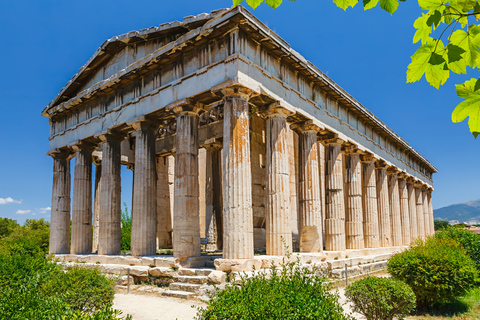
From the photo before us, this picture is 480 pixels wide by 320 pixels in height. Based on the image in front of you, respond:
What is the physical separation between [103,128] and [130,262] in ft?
21.0

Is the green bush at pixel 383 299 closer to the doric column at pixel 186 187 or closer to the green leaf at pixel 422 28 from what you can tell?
the green leaf at pixel 422 28

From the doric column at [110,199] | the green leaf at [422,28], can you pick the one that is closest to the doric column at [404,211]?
the doric column at [110,199]

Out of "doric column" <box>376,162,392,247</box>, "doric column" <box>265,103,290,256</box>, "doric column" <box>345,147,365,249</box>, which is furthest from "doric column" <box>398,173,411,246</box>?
"doric column" <box>265,103,290,256</box>

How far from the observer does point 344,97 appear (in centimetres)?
1903

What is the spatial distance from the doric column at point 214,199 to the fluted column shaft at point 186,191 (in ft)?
18.2

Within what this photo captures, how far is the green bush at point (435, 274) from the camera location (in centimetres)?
987

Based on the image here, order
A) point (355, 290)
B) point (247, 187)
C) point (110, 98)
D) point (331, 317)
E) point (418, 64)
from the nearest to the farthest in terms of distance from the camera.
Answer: point (418, 64), point (331, 317), point (355, 290), point (247, 187), point (110, 98)

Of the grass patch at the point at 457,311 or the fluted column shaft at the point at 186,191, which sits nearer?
the grass patch at the point at 457,311

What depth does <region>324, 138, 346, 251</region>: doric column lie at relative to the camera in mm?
17875

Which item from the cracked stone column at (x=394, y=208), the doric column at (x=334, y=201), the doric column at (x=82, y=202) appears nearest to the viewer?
the doric column at (x=334, y=201)

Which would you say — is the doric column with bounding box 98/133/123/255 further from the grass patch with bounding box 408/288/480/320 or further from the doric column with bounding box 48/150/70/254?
the grass patch with bounding box 408/288/480/320

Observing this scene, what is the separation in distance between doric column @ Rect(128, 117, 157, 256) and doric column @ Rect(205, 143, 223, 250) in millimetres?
4531

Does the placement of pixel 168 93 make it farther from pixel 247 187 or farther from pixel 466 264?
pixel 466 264

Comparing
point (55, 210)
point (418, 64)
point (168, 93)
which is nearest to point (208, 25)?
point (168, 93)
